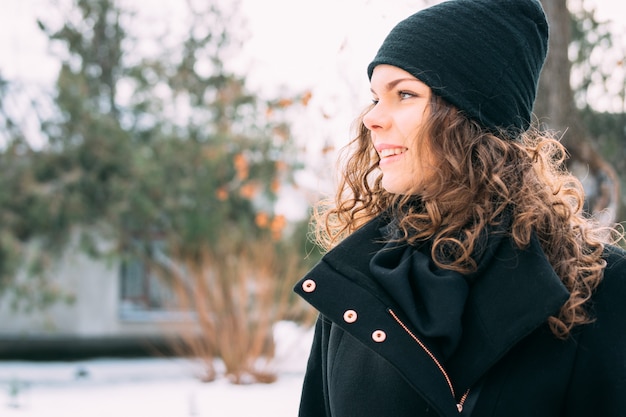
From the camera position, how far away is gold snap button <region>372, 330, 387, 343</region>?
4.47 feet

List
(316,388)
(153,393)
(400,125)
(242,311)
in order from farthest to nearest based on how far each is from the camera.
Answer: (153,393)
(242,311)
(316,388)
(400,125)

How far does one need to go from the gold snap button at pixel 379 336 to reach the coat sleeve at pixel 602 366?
32 cm

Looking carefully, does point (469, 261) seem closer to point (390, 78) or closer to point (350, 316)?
point (350, 316)

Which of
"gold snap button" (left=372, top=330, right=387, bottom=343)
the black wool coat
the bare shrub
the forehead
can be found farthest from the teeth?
the bare shrub

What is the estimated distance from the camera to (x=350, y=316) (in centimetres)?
141

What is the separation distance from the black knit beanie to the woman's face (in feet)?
0.09

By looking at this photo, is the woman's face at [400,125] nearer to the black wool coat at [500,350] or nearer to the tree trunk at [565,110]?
the black wool coat at [500,350]

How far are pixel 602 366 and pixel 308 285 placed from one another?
53 centimetres

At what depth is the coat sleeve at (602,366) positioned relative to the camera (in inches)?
49.3

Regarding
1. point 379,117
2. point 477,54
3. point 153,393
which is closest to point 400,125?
point 379,117

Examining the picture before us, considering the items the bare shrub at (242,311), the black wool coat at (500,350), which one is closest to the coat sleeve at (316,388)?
the black wool coat at (500,350)

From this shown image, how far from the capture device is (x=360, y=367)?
1.48 m

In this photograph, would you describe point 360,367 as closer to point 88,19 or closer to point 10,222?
point 10,222

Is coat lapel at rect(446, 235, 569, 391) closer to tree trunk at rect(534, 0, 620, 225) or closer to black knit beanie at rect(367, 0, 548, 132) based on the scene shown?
black knit beanie at rect(367, 0, 548, 132)
